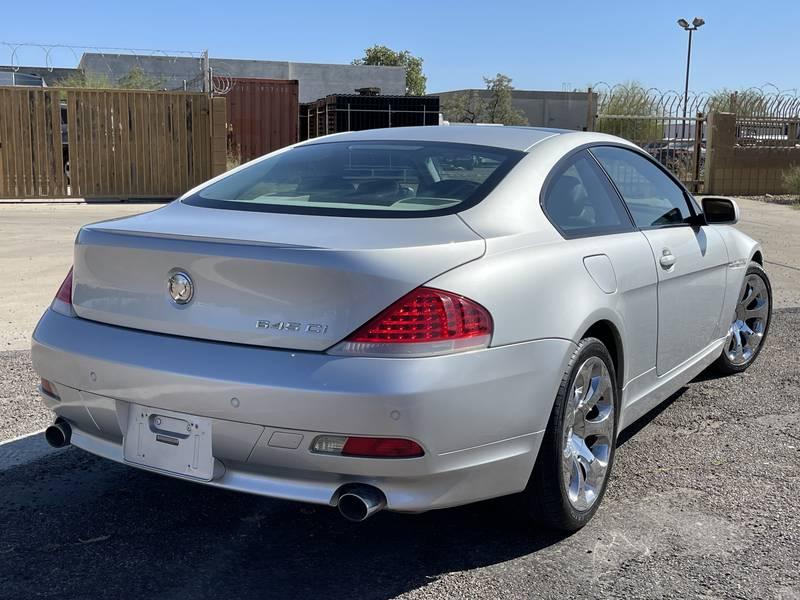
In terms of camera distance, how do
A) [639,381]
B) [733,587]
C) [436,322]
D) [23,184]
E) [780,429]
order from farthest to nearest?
[23,184], [780,429], [639,381], [733,587], [436,322]

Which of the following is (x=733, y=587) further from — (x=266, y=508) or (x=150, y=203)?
(x=150, y=203)

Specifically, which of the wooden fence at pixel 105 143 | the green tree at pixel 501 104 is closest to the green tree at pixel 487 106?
the green tree at pixel 501 104

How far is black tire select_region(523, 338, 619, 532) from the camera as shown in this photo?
3123 millimetres

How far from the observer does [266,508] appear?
3629mm

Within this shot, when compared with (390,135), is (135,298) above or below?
below

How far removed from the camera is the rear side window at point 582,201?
11.7ft

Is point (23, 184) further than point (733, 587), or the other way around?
point (23, 184)

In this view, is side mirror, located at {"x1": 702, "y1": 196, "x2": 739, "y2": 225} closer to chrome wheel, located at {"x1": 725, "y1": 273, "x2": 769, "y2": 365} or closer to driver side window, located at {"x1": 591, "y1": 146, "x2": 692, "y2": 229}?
driver side window, located at {"x1": 591, "y1": 146, "x2": 692, "y2": 229}

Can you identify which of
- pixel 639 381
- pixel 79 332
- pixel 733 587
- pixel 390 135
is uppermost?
pixel 390 135

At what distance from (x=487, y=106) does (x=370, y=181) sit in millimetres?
37936

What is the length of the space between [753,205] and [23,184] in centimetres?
1484

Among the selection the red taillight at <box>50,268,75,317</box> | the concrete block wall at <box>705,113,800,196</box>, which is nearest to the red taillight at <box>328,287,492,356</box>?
the red taillight at <box>50,268,75,317</box>

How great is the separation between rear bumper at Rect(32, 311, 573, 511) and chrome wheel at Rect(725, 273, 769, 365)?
9.76ft

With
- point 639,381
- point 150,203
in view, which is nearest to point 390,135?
point 639,381
